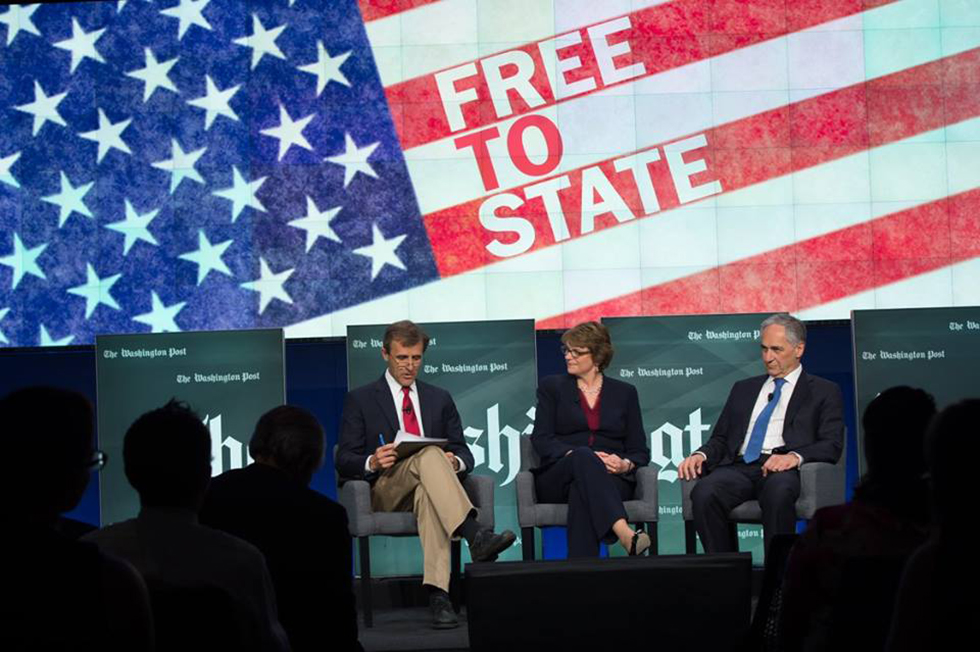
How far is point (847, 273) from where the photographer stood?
7.50m

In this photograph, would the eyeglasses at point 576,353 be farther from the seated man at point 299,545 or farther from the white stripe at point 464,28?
the seated man at point 299,545

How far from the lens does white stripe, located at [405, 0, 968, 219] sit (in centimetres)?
756

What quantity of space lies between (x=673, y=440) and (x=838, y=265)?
6.07ft

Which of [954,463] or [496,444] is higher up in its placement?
[954,463]

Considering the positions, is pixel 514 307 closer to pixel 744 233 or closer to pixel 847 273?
pixel 744 233

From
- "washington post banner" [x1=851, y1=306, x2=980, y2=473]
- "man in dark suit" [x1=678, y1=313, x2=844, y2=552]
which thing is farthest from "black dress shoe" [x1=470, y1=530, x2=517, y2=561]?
"washington post banner" [x1=851, y1=306, x2=980, y2=473]

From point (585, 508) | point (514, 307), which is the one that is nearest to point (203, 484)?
point (585, 508)

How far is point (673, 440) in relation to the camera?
639 centimetres

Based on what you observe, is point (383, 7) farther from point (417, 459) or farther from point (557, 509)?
point (557, 509)

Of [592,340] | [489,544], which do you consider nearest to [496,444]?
[592,340]

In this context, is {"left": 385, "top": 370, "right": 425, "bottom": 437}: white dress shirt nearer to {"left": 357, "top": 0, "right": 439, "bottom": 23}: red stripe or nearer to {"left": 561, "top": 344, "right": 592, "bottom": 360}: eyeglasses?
{"left": 561, "top": 344, "right": 592, "bottom": 360}: eyeglasses

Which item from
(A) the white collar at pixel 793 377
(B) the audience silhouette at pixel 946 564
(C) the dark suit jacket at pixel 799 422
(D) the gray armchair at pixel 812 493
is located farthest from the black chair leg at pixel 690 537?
(B) the audience silhouette at pixel 946 564

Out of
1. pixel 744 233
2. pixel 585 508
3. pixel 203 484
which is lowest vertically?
pixel 585 508

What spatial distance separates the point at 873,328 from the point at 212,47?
13.4 feet
